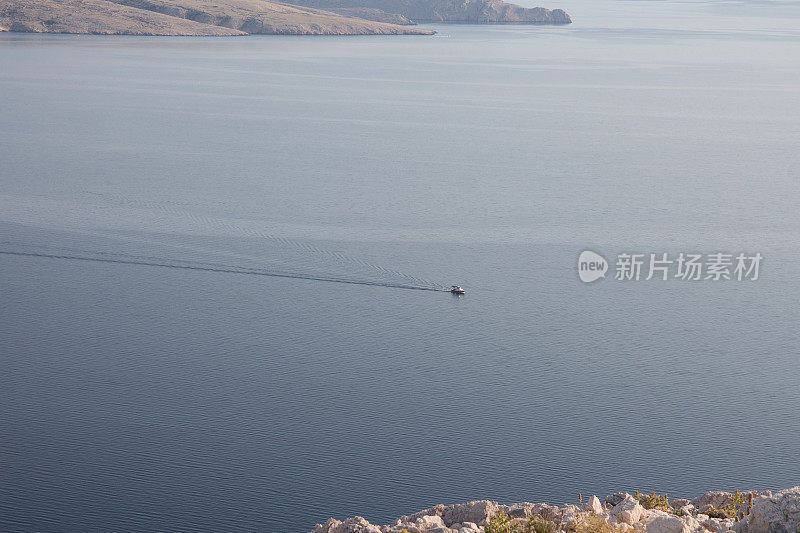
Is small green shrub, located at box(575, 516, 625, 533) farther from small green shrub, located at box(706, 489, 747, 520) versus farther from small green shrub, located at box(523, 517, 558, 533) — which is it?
small green shrub, located at box(706, 489, 747, 520)

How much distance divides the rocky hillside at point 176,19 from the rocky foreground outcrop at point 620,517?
354 ft

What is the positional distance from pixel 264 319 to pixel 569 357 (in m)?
9.65

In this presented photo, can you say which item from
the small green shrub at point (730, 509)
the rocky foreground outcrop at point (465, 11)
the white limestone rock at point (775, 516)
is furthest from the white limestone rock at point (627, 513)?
the rocky foreground outcrop at point (465, 11)

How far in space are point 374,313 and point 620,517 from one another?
16.8m

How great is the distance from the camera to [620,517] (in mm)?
16531

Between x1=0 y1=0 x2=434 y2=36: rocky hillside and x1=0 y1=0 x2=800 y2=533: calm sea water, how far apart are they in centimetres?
4999

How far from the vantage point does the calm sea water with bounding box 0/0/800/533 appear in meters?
23.1

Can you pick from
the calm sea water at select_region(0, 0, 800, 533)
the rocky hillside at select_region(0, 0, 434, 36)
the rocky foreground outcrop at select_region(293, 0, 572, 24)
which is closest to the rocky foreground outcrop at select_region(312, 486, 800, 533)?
the calm sea water at select_region(0, 0, 800, 533)

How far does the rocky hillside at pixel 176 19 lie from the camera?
11394 centimetres

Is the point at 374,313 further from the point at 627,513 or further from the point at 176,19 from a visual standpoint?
the point at 176,19

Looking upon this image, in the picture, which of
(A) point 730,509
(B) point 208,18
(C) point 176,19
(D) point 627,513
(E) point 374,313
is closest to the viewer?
(D) point 627,513

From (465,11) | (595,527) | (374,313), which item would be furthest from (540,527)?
(465,11)

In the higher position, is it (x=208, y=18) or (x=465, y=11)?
(x=465, y=11)

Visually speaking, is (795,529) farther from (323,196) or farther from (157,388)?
(323,196)
